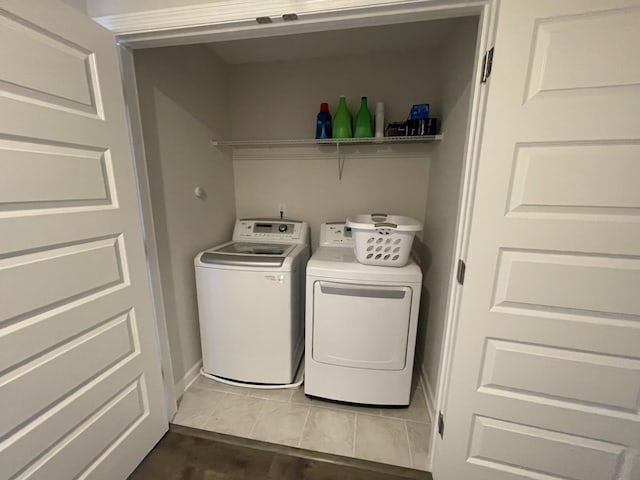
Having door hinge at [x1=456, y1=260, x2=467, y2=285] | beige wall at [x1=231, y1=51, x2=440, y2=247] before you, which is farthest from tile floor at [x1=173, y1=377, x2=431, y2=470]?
beige wall at [x1=231, y1=51, x2=440, y2=247]

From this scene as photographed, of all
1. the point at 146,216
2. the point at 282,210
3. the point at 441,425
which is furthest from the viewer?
the point at 282,210

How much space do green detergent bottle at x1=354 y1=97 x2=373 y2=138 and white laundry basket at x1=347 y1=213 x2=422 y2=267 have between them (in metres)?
0.78

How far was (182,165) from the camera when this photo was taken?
5.37ft

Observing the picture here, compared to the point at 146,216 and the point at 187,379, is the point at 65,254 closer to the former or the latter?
the point at 146,216

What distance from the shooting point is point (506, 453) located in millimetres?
1077

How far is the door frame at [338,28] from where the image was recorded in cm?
90

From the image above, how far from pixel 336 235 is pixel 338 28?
121 centimetres

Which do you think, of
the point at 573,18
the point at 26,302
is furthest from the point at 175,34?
the point at 573,18

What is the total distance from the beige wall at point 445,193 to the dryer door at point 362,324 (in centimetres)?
24

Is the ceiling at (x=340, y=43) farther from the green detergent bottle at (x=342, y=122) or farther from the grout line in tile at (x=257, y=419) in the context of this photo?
the grout line in tile at (x=257, y=419)

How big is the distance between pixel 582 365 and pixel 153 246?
192cm

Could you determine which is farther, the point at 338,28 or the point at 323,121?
the point at 323,121

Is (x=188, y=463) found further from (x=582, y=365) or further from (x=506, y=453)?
(x=582, y=365)

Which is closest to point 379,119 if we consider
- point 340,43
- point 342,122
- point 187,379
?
point 342,122
